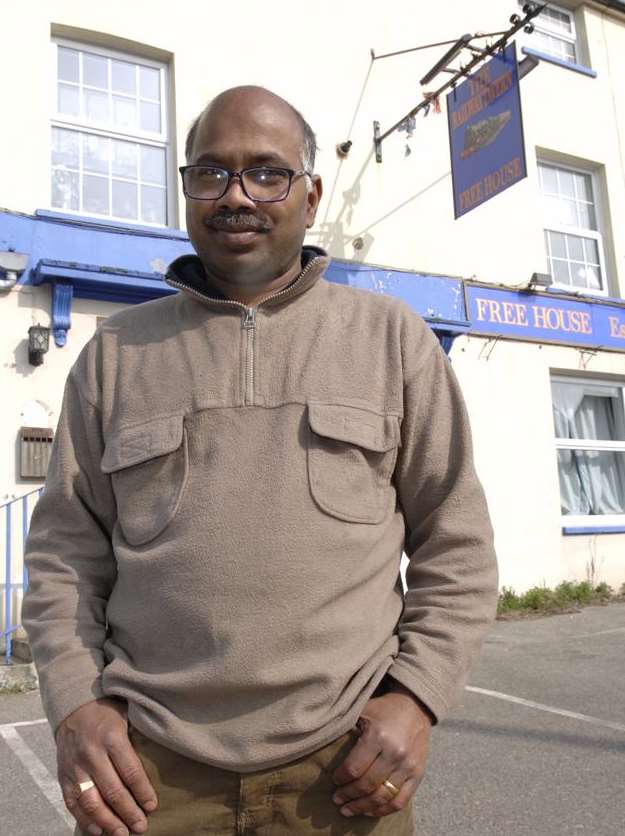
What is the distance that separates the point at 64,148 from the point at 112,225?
980mm

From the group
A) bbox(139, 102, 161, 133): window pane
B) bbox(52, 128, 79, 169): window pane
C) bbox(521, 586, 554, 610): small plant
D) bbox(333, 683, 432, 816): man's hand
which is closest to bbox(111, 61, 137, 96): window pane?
bbox(139, 102, 161, 133): window pane

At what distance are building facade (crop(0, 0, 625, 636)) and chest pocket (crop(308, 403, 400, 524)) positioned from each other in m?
5.05

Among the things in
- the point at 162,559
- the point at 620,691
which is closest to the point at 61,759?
the point at 162,559

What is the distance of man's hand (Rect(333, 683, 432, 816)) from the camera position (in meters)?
1.30

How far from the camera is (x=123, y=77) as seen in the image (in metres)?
7.72

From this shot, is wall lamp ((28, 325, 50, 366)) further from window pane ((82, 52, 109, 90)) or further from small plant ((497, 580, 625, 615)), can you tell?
small plant ((497, 580, 625, 615))

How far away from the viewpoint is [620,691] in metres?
4.92

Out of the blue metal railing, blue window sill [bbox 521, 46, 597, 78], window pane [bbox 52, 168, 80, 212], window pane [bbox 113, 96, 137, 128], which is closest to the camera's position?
the blue metal railing

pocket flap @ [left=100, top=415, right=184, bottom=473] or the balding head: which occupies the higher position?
the balding head

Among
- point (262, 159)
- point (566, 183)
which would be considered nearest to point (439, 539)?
point (262, 159)

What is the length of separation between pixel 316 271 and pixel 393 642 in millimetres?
760

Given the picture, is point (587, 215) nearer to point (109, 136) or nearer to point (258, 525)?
point (109, 136)

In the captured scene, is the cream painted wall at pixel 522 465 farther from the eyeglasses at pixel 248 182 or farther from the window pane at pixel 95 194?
the eyeglasses at pixel 248 182

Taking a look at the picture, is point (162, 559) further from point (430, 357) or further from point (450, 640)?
point (430, 357)
